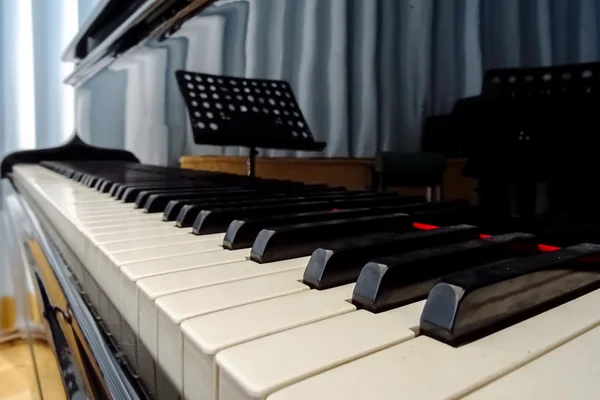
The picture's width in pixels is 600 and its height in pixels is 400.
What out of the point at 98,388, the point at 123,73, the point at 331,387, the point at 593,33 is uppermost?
the point at 123,73

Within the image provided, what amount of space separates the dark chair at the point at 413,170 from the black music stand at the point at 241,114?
0.27 m

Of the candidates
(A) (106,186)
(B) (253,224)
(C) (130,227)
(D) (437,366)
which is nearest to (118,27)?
(A) (106,186)

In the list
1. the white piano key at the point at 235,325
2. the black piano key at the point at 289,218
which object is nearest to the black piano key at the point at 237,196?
the black piano key at the point at 289,218

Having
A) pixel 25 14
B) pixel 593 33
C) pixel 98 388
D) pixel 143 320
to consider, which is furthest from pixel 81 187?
pixel 25 14

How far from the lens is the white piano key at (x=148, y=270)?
1.09 feet

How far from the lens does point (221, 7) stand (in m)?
1.59

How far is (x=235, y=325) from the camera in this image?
0.82ft

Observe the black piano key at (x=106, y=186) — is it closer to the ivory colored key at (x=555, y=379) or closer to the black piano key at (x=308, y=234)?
the black piano key at (x=308, y=234)

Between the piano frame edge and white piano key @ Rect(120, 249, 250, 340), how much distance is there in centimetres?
5

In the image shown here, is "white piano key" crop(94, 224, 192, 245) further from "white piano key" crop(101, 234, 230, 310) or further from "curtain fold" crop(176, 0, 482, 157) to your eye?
"curtain fold" crop(176, 0, 482, 157)

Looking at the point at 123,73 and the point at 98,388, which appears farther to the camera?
the point at 123,73

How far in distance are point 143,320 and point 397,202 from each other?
14.8 inches

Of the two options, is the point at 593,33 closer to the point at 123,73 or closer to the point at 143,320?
the point at 143,320

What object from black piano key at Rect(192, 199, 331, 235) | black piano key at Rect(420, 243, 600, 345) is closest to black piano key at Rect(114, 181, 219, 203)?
black piano key at Rect(192, 199, 331, 235)
